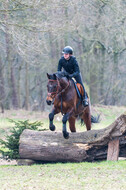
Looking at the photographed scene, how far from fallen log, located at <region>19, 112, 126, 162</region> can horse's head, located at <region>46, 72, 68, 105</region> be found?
1.73 m

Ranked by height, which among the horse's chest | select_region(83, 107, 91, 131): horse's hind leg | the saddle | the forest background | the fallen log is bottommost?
the fallen log

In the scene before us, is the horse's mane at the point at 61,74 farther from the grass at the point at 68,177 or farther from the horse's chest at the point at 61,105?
the grass at the point at 68,177

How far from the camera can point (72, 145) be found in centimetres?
988

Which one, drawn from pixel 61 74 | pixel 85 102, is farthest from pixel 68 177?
pixel 85 102

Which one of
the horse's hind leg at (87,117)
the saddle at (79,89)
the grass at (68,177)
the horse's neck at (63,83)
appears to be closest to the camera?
the grass at (68,177)

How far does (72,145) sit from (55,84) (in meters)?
2.11

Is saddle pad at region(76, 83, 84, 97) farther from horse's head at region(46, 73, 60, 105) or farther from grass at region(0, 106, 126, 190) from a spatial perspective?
grass at region(0, 106, 126, 190)

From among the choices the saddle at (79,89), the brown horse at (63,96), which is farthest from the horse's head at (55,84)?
the saddle at (79,89)

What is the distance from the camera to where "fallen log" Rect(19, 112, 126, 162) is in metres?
9.46

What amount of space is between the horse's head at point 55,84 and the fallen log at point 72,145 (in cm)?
173

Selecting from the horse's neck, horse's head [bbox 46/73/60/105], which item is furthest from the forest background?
horse's head [bbox 46/73/60/105]

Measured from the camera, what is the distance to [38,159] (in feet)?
33.8

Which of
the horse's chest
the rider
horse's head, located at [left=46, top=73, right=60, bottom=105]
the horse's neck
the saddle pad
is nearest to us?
horse's head, located at [left=46, top=73, right=60, bottom=105]

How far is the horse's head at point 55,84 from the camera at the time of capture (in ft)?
28.5
